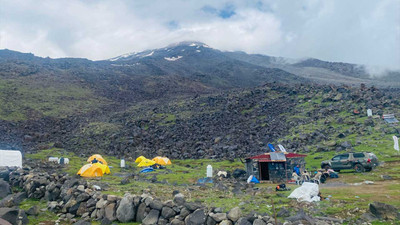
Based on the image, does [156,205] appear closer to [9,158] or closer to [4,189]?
[4,189]

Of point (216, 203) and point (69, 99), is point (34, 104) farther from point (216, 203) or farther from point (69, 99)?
point (216, 203)

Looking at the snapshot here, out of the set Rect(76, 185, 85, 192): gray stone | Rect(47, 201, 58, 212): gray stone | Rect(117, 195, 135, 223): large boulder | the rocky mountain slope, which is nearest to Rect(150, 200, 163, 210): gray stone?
Rect(117, 195, 135, 223): large boulder

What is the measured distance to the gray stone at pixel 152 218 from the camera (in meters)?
12.3

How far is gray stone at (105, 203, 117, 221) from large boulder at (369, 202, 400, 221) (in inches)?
412

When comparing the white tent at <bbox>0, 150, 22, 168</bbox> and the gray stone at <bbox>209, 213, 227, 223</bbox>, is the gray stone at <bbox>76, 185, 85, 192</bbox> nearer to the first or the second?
the gray stone at <bbox>209, 213, 227, 223</bbox>

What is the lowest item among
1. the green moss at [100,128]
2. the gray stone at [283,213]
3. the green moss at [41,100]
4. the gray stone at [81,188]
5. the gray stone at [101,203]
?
the gray stone at [283,213]

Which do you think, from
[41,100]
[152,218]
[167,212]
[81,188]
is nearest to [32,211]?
[81,188]

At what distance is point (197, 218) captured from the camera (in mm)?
11188

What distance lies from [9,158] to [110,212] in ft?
48.0

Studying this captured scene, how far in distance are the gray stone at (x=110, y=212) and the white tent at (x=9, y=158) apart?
14.2 metres

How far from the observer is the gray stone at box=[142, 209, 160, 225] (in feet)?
40.5

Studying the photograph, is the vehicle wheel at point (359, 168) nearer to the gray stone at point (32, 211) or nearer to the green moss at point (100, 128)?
the gray stone at point (32, 211)

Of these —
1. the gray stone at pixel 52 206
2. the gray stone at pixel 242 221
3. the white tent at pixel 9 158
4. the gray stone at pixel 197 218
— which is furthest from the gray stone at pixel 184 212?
the white tent at pixel 9 158

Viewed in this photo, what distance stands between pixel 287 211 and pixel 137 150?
1421 inches
